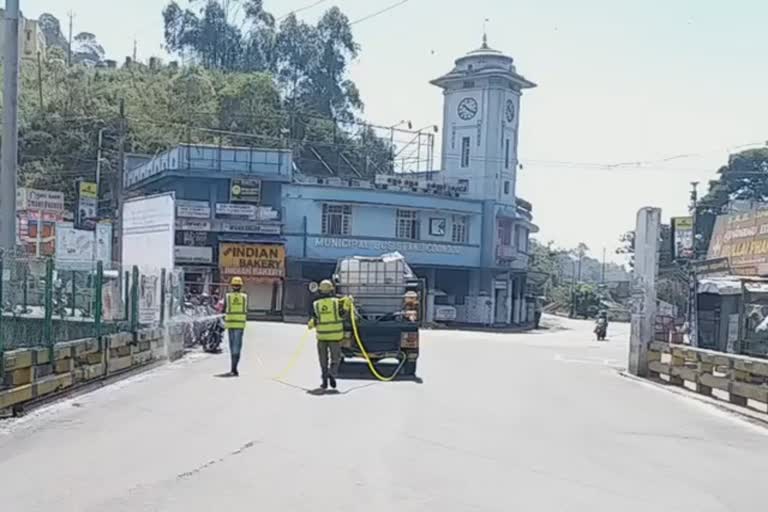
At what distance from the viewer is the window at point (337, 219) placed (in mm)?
56750

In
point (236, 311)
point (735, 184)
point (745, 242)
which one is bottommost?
point (236, 311)

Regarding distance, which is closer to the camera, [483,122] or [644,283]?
[644,283]

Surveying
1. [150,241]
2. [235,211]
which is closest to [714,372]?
[150,241]

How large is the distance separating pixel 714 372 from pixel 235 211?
3788 cm

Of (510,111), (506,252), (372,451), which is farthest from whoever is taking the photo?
(510,111)

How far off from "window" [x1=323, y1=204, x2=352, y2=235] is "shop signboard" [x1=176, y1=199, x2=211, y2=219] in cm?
683

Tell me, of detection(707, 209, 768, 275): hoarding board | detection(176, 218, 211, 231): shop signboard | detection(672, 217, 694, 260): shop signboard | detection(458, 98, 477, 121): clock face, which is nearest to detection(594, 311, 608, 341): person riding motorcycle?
detection(672, 217, 694, 260): shop signboard

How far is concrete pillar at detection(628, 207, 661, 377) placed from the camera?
76.0 ft

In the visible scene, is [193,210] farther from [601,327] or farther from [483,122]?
[601,327]

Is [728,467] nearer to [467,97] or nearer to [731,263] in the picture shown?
[731,263]

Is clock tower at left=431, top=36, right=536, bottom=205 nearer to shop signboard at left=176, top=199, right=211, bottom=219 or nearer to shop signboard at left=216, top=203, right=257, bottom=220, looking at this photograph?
shop signboard at left=216, top=203, right=257, bottom=220

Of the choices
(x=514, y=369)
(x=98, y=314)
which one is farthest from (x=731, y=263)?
(x=98, y=314)

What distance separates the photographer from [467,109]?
6638cm

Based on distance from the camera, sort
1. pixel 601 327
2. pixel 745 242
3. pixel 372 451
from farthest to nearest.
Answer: pixel 601 327
pixel 745 242
pixel 372 451
